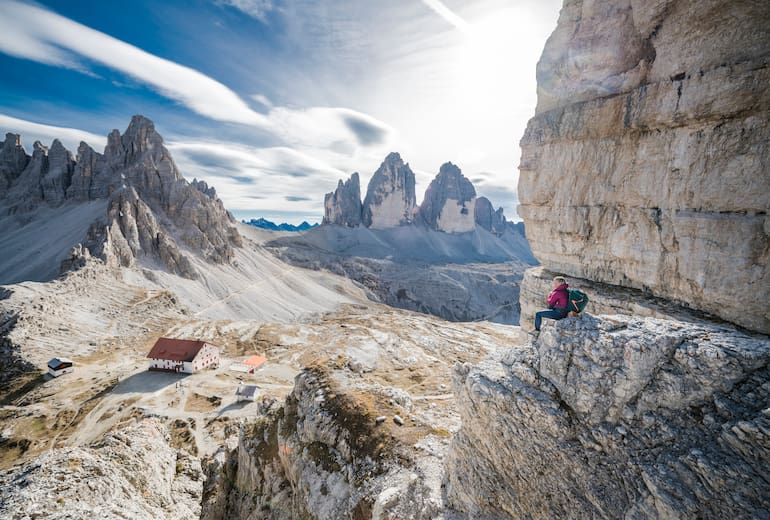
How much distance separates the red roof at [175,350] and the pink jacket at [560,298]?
4099 cm

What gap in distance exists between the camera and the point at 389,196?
185 meters

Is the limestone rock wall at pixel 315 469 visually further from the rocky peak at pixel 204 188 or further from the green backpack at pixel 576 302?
the rocky peak at pixel 204 188

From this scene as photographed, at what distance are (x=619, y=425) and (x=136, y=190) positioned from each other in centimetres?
10917

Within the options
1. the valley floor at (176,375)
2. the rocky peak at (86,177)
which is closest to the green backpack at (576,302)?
the valley floor at (176,375)

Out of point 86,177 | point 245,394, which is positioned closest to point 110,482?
point 245,394

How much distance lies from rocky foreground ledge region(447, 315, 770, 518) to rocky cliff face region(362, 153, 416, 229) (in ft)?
591

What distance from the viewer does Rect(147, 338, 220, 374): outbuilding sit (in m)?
36.8

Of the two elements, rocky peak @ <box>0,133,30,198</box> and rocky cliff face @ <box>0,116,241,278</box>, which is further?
rocky peak @ <box>0,133,30,198</box>

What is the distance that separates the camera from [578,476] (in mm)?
6734

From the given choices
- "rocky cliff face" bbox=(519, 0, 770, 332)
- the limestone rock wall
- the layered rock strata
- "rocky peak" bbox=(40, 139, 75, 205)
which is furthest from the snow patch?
the limestone rock wall

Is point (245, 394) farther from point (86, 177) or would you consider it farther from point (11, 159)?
point (11, 159)

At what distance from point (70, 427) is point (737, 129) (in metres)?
50.2

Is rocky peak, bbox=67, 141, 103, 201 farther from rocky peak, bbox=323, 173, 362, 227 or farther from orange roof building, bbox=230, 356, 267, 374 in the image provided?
rocky peak, bbox=323, 173, 362, 227

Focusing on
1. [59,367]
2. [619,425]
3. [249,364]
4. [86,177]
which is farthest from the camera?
[86,177]
